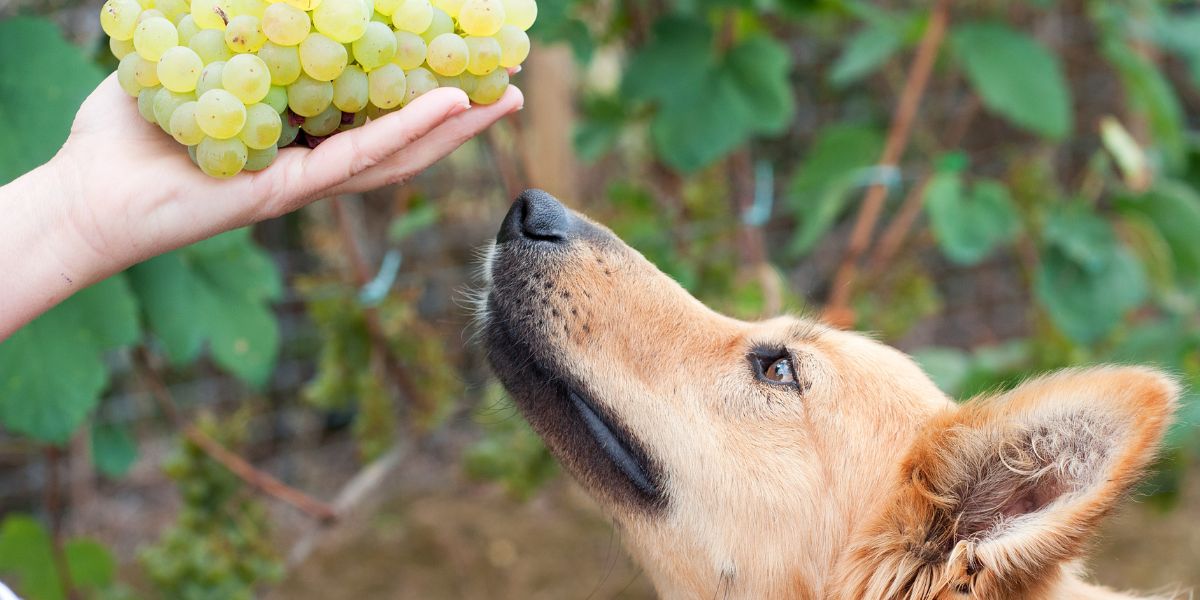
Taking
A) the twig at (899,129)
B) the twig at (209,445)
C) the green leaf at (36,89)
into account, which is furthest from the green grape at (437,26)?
the twig at (899,129)

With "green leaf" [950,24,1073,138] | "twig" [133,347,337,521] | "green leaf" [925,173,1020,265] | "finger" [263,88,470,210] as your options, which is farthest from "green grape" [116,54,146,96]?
"green leaf" [950,24,1073,138]

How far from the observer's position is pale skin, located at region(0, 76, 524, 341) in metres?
1.27

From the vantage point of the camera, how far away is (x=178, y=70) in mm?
1229

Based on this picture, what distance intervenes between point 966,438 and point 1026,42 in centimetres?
239

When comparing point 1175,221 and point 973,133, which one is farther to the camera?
point 973,133

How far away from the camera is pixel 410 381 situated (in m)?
3.48

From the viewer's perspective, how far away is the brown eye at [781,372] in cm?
183

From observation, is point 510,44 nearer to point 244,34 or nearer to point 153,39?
point 244,34

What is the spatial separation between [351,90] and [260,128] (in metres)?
0.14

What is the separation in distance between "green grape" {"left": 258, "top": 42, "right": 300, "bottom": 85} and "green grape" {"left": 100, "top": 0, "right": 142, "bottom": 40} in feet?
0.62

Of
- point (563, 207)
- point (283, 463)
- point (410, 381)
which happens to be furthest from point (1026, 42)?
point (283, 463)

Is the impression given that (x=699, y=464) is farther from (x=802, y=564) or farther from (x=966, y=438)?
(x=966, y=438)

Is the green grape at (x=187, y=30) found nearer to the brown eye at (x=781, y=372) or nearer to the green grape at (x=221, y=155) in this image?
the green grape at (x=221, y=155)

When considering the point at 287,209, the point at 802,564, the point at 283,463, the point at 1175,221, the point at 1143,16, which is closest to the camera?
the point at 287,209
